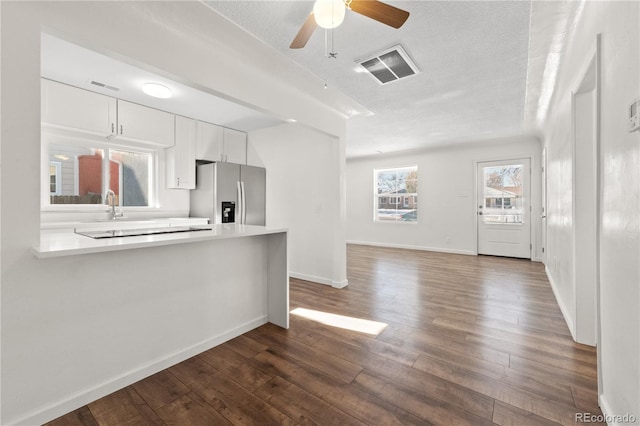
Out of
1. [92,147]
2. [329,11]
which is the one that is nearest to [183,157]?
[92,147]

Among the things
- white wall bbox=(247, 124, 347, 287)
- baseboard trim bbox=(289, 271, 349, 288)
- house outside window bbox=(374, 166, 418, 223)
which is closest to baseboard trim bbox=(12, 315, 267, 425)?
baseboard trim bbox=(289, 271, 349, 288)

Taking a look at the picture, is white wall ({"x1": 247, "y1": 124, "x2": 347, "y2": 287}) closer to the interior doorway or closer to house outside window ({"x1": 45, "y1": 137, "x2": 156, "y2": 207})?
house outside window ({"x1": 45, "y1": 137, "x2": 156, "y2": 207})

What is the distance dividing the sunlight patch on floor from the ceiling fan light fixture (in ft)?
7.53

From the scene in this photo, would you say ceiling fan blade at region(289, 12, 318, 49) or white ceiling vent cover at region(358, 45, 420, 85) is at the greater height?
white ceiling vent cover at region(358, 45, 420, 85)

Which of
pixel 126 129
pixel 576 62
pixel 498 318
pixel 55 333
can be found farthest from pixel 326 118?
pixel 55 333

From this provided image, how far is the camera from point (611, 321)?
132 centimetres

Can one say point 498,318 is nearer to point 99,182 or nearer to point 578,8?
point 578,8

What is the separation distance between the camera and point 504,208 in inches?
226

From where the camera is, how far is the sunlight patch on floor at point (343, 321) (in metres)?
2.48

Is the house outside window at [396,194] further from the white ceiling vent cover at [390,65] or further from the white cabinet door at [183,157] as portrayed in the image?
the white cabinet door at [183,157]

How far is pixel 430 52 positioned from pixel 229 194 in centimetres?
319

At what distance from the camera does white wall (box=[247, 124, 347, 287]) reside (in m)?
3.85

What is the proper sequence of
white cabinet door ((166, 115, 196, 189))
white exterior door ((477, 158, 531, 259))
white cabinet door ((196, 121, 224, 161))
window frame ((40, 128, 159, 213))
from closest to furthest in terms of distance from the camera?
1. window frame ((40, 128, 159, 213))
2. white cabinet door ((166, 115, 196, 189))
3. white cabinet door ((196, 121, 224, 161))
4. white exterior door ((477, 158, 531, 259))

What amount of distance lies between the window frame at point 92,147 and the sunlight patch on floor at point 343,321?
113 inches
